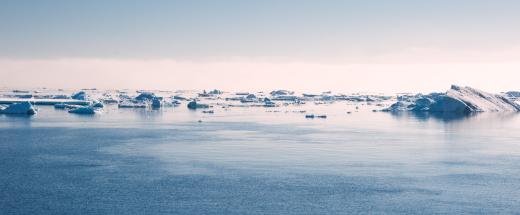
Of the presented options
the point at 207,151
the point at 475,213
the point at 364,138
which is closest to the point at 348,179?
the point at 475,213

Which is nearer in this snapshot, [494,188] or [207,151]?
[494,188]

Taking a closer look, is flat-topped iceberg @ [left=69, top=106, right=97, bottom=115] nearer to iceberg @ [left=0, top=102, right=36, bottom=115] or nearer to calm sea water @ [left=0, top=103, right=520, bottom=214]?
iceberg @ [left=0, top=102, right=36, bottom=115]

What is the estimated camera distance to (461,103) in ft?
230

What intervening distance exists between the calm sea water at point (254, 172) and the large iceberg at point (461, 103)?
1141 inches

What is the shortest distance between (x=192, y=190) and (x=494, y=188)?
1124 cm

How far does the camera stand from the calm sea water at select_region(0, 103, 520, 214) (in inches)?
721

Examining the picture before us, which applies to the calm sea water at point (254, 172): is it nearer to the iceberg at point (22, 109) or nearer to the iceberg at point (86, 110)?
the iceberg at point (22, 109)

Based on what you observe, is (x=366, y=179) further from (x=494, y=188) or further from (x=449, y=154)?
(x=449, y=154)

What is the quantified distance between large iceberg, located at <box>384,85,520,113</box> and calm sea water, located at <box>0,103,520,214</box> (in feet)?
95.1

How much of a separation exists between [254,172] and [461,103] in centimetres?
5256

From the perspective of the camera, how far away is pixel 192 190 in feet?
66.8

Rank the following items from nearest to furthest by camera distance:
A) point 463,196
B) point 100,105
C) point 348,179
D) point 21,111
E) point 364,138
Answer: point 463,196 → point 348,179 → point 364,138 → point 21,111 → point 100,105

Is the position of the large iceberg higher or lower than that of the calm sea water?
higher

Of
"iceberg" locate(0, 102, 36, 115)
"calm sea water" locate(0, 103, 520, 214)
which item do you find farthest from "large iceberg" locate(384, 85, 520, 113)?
"iceberg" locate(0, 102, 36, 115)
